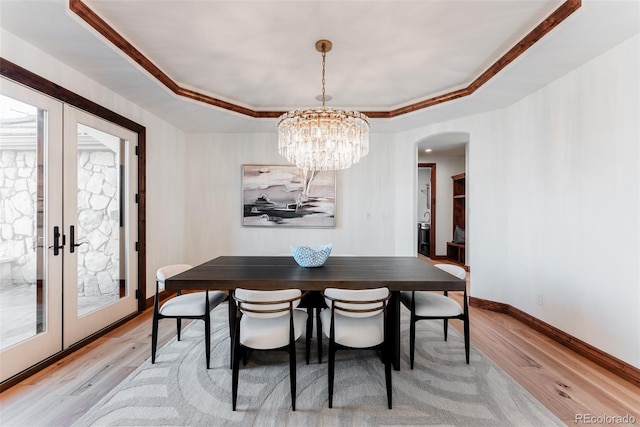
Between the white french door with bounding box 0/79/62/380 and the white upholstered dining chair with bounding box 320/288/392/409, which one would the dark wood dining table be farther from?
the white french door with bounding box 0/79/62/380

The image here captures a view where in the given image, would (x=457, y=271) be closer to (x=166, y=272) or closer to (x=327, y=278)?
(x=327, y=278)

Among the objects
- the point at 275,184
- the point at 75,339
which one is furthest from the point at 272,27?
the point at 75,339

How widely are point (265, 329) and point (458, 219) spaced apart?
598cm

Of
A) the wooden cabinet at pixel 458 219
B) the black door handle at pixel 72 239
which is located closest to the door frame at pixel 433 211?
the wooden cabinet at pixel 458 219

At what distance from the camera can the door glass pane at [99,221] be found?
2646 mm

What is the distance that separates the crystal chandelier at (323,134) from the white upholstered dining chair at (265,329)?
1340mm

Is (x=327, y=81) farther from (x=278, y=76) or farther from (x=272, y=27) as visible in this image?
(x=272, y=27)

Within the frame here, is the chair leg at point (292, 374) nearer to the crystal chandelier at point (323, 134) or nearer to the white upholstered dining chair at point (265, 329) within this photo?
the white upholstered dining chair at point (265, 329)

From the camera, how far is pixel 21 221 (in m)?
2.15

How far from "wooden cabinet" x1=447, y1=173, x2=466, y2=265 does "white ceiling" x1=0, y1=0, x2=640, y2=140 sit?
3.39m

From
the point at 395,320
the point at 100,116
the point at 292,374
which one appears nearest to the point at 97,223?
the point at 100,116

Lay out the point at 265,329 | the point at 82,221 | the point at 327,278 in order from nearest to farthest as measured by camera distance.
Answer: the point at 265,329 → the point at 327,278 → the point at 82,221

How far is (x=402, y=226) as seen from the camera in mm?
4363

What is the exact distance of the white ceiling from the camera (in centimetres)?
193
